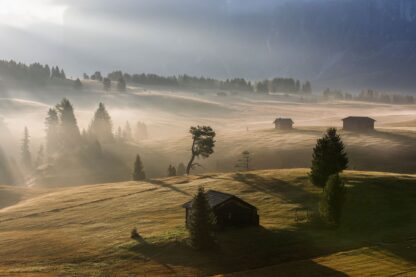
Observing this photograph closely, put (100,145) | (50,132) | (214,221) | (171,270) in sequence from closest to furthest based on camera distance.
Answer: (171,270) → (214,221) → (100,145) → (50,132)

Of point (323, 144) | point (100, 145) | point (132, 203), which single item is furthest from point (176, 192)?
point (100, 145)

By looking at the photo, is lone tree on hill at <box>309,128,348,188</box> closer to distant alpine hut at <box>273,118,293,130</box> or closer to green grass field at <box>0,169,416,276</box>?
green grass field at <box>0,169,416,276</box>

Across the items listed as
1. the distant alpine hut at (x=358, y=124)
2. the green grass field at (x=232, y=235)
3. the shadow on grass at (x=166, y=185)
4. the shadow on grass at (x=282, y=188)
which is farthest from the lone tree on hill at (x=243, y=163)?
the distant alpine hut at (x=358, y=124)

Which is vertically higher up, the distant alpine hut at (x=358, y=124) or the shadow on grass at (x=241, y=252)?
the distant alpine hut at (x=358, y=124)

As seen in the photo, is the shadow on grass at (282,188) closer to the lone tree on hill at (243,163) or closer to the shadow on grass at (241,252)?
the shadow on grass at (241,252)

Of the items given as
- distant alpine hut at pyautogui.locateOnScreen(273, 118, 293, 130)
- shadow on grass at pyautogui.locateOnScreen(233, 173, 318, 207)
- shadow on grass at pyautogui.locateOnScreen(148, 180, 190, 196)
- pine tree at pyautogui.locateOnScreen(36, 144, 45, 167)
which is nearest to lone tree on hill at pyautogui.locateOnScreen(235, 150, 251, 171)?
shadow on grass at pyautogui.locateOnScreen(148, 180, 190, 196)

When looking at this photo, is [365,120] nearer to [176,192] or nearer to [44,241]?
[176,192]

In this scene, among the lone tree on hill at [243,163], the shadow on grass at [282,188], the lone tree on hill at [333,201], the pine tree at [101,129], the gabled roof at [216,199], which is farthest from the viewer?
the pine tree at [101,129]
